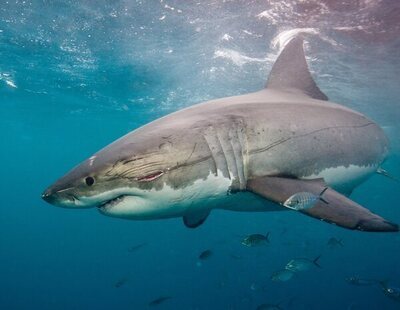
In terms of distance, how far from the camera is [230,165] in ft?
10.9

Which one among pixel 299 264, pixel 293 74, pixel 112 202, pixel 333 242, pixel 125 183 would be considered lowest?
pixel 333 242

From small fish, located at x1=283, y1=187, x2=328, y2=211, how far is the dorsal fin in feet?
10.3

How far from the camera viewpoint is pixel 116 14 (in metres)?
12.5

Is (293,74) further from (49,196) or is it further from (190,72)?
(190,72)

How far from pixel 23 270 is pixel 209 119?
74.0 meters

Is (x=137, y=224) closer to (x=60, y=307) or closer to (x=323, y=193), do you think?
(x=60, y=307)

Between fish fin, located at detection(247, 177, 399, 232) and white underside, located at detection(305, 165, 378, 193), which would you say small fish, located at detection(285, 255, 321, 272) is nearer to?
white underside, located at detection(305, 165, 378, 193)

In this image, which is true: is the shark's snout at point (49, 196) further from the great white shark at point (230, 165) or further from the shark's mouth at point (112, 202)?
the shark's mouth at point (112, 202)

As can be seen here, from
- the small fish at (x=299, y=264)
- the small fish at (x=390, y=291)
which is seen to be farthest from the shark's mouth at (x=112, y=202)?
the small fish at (x=390, y=291)

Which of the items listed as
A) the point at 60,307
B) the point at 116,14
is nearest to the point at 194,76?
the point at 116,14

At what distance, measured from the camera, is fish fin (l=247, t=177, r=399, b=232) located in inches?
101


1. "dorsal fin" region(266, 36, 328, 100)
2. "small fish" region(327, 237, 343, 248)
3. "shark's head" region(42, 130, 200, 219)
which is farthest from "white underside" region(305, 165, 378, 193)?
"small fish" region(327, 237, 343, 248)

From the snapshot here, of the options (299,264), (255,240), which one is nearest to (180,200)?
(255,240)

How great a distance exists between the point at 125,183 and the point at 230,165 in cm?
109
